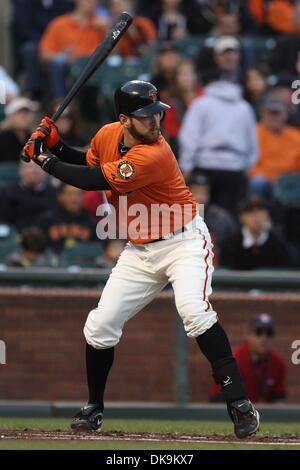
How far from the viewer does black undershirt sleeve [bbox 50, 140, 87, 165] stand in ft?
22.8

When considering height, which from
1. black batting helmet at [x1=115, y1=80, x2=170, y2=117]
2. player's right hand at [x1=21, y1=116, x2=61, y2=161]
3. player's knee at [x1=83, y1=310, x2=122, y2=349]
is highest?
black batting helmet at [x1=115, y1=80, x2=170, y2=117]

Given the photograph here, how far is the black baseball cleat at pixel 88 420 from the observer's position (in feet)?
22.1

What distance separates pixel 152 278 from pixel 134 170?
680 mm

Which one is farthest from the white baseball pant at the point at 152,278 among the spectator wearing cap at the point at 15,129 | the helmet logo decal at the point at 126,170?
the spectator wearing cap at the point at 15,129

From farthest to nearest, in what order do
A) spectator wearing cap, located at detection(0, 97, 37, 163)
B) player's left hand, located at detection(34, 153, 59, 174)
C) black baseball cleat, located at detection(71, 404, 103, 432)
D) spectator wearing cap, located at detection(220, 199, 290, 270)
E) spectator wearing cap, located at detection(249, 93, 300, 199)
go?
spectator wearing cap, located at detection(249, 93, 300, 199) < spectator wearing cap, located at detection(0, 97, 37, 163) < spectator wearing cap, located at detection(220, 199, 290, 270) < black baseball cleat, located at detection(71, 404, 103, 432) < player's left hand, located at detection(34, 153, 59, 174)

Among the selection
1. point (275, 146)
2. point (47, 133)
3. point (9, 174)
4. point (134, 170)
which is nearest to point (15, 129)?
point (9, 174)

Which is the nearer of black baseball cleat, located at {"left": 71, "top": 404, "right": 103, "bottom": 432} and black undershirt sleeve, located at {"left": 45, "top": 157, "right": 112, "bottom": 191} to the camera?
black undershirt sleeve, located at {"left": 45, "top": 157, "right": 112, "bottom": 191}

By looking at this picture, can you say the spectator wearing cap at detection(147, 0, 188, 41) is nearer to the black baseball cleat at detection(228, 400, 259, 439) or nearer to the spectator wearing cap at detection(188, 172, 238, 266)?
the spectator wearing cap at detection(188, 172, 238, 266)

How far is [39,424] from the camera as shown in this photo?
7.61 meters

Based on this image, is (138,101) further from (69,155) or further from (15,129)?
(15,129)

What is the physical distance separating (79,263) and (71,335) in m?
0.82

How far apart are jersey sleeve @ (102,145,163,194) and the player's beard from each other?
0.06m

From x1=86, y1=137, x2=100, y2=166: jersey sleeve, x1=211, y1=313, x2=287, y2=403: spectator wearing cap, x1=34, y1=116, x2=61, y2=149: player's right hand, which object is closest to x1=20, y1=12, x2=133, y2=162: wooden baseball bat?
x1=34, y1=116, x2=61, y2=149: player's right hand

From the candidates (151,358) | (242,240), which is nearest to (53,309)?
(151,358)
